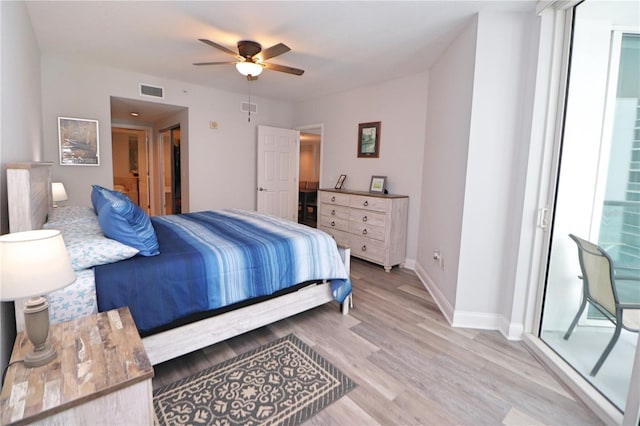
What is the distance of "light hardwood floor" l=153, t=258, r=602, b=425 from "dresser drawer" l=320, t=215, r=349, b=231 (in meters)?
1.63

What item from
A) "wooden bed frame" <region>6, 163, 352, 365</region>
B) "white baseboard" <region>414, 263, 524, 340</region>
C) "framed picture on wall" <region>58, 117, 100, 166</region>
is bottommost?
"white baseboard" <region>414, 263, 524, 340</region>

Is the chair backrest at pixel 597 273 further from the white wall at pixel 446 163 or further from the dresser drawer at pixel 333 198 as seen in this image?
the dresser drawer at pixel 333 198

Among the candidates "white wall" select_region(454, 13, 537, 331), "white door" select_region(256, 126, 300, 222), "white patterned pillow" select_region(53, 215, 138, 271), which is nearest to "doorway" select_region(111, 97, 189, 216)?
"white door" select_region(256, 126, 300, 222)

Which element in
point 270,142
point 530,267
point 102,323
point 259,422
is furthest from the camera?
point 270,142

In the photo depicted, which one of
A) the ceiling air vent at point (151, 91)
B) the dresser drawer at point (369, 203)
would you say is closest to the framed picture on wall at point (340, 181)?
the dresser drawer at point (369, 203)

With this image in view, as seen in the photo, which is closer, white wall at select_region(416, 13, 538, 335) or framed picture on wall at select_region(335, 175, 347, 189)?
white wall at select_region(416, 13, 538, 335)

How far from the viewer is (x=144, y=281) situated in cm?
175

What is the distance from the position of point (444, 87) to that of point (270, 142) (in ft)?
10.4

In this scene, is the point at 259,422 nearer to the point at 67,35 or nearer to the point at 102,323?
the point at 102,323

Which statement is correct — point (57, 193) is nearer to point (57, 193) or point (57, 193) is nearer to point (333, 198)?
point (57, 193)

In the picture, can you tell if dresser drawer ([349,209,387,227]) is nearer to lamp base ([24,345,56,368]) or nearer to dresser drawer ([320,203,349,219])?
dresser drawer ([320,203,349,219])

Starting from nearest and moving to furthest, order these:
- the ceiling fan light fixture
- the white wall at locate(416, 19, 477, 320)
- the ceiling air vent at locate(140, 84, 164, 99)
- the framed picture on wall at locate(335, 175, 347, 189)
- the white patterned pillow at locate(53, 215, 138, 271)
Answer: the white patterned pillow at locate(53, 215, 138, 271), the white wall at locate(416, 19, 477, 320), the ceiling fan light fixture, the ceiling air vent at locate(140, 84, 164, 99), the framed picture on wall at locate(335, 175, 347, 189)

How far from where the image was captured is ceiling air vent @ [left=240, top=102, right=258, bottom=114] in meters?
5.21

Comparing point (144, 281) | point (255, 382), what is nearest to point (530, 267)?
point (255, 382)
